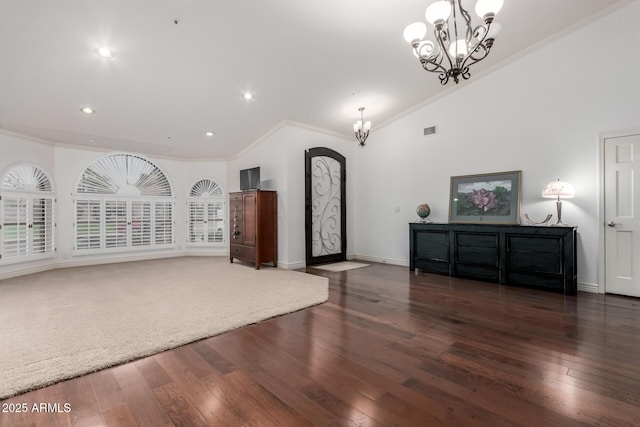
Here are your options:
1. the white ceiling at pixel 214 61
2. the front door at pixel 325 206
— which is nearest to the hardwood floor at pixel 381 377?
the front door at pixel 325 206

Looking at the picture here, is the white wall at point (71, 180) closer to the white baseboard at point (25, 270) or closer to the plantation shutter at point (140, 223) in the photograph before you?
the white baseboard at point (25, 270)

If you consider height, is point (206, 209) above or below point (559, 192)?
below

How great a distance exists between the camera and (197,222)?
7992 mm

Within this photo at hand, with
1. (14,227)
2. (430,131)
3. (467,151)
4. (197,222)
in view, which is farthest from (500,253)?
(14,227)

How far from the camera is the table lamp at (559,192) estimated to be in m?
4.03

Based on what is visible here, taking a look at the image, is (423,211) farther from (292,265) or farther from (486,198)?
(292,265)

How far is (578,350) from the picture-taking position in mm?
2357

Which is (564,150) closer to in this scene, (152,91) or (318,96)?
(318,96)

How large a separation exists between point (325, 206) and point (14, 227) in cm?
578

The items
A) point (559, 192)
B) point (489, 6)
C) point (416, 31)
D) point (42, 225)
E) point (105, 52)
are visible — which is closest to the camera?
point (489, 6)

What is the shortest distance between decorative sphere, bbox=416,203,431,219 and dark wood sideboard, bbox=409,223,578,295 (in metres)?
0.21

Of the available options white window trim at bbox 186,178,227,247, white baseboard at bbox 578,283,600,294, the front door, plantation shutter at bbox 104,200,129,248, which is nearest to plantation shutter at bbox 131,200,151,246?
plantation shutter at bbox 104,200,129,248

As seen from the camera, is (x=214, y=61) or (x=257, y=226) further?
(x=257, y=226)

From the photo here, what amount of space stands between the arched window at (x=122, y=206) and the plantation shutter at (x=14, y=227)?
3.07 feet
